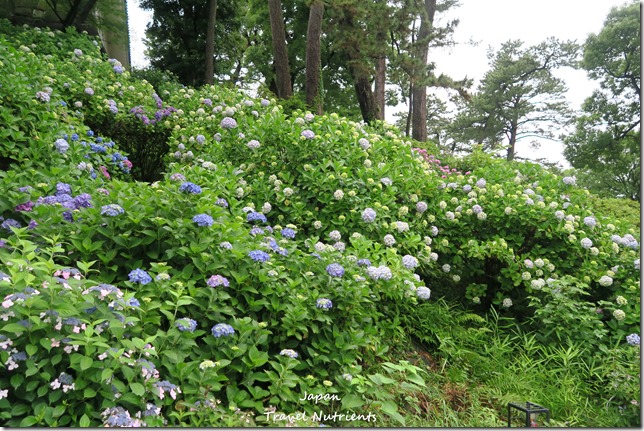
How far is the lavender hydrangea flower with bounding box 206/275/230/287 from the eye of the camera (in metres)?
1.94

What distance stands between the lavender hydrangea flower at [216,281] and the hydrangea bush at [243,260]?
0.03 metres

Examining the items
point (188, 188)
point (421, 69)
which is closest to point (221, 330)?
point (188, 188)

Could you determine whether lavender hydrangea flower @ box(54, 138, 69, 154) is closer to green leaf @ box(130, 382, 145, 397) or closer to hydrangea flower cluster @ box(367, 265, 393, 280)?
green leaf @ box(130, 382, 145, 397)

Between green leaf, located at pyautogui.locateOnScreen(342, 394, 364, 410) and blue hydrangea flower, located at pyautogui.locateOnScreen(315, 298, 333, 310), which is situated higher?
blue hydrangea flower, located at pyautogui.locateOnScreen(315, 298, 333, 310)

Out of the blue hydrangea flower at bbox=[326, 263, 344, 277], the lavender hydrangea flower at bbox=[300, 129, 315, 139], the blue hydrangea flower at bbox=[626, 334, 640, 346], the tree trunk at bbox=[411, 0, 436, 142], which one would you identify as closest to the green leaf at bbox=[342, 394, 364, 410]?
the blue hydrangea flower at bbox=[326, 263, 344, 277]

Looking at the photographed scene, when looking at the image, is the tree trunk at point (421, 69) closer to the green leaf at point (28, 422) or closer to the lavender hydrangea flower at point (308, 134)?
the lavender hydrangea flower at point (308, 134)

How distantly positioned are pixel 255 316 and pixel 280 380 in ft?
1.19

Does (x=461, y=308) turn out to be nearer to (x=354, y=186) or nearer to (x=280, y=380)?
(x=354, y=186)

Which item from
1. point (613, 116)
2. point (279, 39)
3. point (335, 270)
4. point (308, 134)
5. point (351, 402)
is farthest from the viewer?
point (613, 116)

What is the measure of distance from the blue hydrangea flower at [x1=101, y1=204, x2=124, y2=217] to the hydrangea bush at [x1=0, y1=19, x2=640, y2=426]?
0.6 inches

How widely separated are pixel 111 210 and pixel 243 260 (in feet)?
2.20

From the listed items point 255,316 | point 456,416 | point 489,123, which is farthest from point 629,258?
point 489,123

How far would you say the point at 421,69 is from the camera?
29.1 feet

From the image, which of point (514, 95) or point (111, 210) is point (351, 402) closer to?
point (111, 210)
